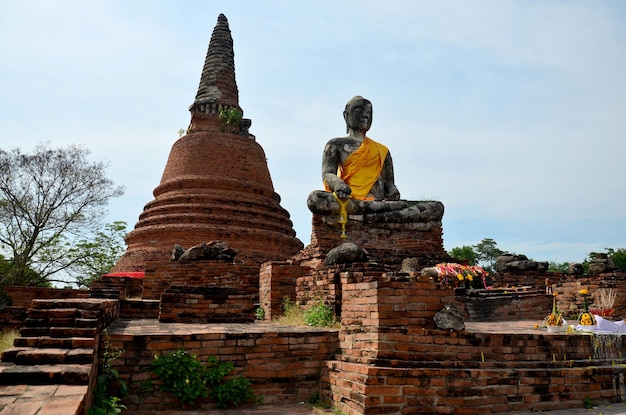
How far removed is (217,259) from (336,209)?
7.83 feet

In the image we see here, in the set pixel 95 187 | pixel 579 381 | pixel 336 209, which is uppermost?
pixel 95 187

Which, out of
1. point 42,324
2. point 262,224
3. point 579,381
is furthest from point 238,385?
point 262,224

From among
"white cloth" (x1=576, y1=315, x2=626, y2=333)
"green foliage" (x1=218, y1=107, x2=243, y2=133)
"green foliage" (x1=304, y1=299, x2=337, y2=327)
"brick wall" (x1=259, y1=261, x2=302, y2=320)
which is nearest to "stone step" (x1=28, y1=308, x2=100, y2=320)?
"green foliage" (x1=304, y1=299, x2=337, y2=327)

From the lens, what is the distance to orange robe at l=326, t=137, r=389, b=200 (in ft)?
33.1

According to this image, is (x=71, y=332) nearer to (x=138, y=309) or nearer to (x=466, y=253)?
(x=138, y=309)

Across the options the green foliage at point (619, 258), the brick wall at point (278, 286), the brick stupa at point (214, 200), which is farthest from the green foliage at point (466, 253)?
the brick wall at point (278, 286)

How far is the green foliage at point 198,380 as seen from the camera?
4117 mm

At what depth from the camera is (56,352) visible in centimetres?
336

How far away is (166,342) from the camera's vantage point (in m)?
4.21

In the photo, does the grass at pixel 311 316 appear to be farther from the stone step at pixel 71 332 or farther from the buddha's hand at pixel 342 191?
the buddha's hand at pixel 342 191

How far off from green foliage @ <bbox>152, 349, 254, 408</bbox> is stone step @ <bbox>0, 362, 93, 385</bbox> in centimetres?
107

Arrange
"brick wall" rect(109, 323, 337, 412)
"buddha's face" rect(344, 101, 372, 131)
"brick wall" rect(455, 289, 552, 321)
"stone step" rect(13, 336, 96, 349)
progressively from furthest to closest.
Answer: "buddha's face" rect(344, 101, 372, 131) < "brick wall" rect(455, 289, 552, 321) < "brick wall" rect(109, 323, 337, 412) < "stone step" rect(13, 336, 96, 349)

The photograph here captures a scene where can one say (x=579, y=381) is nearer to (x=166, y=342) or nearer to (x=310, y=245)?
(x=166, y=342)

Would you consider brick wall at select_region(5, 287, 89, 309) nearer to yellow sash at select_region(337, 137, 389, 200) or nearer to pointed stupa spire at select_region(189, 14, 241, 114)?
yellow sash at select_region(337, 137, 389, 200)
